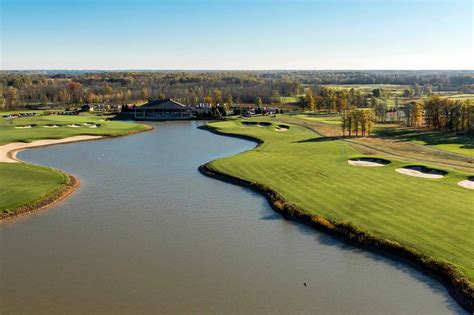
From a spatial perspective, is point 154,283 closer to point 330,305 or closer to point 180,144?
point 330,305

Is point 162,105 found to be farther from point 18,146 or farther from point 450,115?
point 450,115

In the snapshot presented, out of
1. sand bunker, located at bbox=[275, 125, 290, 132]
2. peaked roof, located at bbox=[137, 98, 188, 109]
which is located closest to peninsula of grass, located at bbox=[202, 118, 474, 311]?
sand bunker, located at bbox=[275, 125, 290, 132]

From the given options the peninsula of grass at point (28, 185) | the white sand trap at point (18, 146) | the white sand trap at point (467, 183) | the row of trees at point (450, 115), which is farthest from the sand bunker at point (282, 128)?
the white sand trap at point (467, 183)

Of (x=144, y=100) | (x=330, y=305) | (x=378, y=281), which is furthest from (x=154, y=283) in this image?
(x=144, y=100)

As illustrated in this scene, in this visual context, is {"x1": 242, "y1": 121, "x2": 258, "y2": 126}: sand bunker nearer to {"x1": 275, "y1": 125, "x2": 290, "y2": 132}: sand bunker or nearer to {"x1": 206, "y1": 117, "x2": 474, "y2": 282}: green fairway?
{"x1": 275, "y1": 125, "x2": 290, "y2": 132}: sand bunker

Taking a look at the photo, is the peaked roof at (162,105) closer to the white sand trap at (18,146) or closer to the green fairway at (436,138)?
the white sand trap at (18,146)

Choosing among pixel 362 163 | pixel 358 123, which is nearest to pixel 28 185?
pixel 362 163
